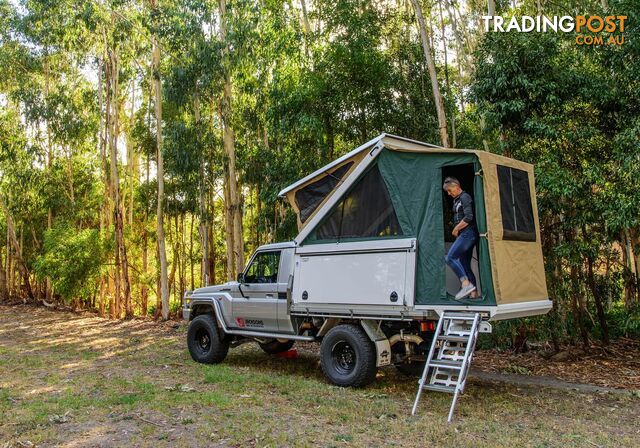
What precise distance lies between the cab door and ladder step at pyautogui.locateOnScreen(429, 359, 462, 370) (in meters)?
2.86

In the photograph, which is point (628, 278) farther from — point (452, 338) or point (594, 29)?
point (452, 338)

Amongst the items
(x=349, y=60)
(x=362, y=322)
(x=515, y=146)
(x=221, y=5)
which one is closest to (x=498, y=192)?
(x=362, y=322)

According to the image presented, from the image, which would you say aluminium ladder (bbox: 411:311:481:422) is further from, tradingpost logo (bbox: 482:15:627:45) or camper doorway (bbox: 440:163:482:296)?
tradingpost logo (bbox: 482:15:627:45)

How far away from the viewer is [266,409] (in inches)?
239

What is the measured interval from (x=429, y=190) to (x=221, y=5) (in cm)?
1275

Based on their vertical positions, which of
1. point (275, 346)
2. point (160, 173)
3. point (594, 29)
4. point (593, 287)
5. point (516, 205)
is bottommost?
point (275, 346)

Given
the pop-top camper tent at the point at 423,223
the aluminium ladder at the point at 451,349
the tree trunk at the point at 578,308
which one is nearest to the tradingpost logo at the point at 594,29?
the pop-top camper tent at the point at 423,223

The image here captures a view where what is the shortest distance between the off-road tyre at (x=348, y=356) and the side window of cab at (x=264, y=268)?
1.51m

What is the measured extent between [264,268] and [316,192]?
1552mm

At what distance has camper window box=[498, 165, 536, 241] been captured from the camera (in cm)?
674

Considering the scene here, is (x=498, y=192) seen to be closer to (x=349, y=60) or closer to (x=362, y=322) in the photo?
(x=362, y=322)

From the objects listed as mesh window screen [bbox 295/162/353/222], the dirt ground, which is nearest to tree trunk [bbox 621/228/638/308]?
the dirt ground

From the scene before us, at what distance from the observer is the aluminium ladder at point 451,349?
5.96m

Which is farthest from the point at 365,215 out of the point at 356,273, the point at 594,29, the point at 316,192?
the point at 594,29
